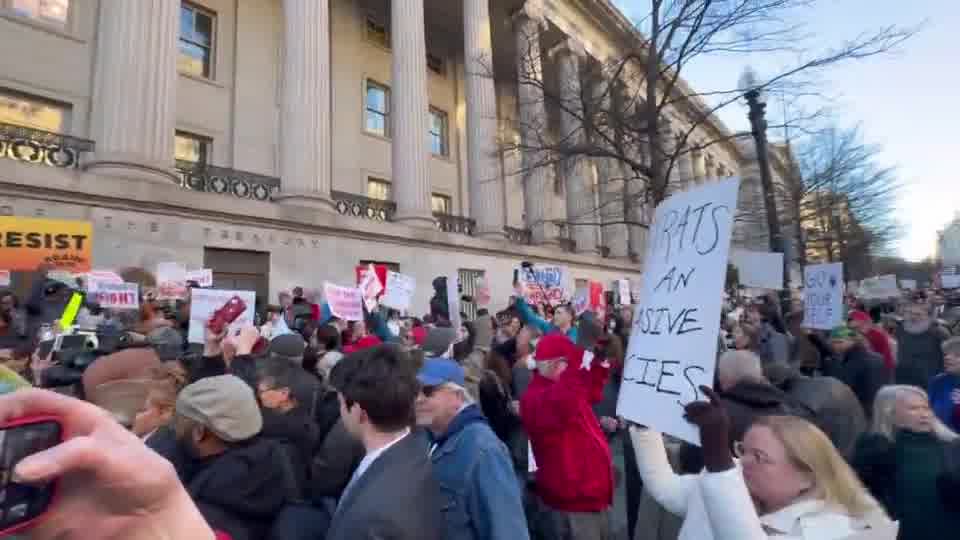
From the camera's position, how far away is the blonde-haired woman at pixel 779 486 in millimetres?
1874

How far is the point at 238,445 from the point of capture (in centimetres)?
239

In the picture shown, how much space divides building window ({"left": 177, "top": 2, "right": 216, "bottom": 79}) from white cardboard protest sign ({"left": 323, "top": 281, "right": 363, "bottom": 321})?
1207 cm

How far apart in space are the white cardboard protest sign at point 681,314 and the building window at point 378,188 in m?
19.0

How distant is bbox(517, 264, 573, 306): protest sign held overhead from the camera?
11555 millimetres

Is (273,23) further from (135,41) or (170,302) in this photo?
(170,302)

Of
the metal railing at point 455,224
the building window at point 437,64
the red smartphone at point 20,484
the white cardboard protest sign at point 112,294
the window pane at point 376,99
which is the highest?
the building window at point 437,64

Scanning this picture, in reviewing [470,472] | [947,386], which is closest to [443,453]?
[470,472]

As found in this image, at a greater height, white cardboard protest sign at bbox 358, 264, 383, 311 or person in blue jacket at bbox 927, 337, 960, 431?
white cardboard protest sign at bbox 358, 264, 383, 311

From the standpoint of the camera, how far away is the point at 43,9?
13.7 meters

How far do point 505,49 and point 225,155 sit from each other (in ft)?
50.1

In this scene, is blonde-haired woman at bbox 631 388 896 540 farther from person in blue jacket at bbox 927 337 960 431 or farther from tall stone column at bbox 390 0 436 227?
tall stone column at bbox 390 0 436 227

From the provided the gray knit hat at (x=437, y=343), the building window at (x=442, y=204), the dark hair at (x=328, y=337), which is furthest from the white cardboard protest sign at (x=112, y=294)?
the building window at (x=442, y=204)

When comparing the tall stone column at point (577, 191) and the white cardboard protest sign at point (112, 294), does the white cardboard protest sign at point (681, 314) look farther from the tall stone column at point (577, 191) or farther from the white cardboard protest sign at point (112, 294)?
the tall stone column at point (577, 191)

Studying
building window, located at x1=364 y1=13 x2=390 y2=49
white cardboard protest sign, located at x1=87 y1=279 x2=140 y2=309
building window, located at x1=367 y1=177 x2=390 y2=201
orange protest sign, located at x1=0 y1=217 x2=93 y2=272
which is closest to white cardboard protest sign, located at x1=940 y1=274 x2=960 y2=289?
building window, located at x1=367 y1=177 x2=390 y2=201
